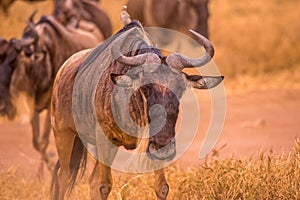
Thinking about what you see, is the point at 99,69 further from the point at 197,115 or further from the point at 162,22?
the point at 162,22

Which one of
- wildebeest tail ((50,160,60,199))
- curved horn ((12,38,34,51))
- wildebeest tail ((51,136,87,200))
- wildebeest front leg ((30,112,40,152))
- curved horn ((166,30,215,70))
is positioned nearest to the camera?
curved horn ((166,30,215,70))

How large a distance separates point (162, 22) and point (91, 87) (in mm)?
8840

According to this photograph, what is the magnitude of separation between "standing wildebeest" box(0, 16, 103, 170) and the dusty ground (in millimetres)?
373

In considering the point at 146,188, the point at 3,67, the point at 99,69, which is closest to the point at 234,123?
the point at 3,67

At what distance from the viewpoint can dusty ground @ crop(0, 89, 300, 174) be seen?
27.0 feet

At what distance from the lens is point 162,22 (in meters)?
14.3

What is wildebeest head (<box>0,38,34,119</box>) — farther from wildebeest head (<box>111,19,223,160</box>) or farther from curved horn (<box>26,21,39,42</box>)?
wildebeest head (<box>111,19,223,160</box>)

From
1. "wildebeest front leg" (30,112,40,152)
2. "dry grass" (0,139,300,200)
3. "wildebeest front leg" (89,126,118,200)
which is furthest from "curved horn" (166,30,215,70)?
"wildebeest front leg" (30,112,40,152)

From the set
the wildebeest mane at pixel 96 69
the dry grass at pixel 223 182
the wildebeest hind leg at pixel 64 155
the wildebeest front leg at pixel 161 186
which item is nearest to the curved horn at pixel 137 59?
the wildebeest mane at pixel 96 69

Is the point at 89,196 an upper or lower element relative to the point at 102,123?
lower

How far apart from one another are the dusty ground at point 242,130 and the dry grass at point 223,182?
3.35ft

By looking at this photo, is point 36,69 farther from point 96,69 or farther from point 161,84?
point 161,84

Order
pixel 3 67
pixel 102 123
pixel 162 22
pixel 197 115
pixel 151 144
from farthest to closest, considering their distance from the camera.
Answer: pixel 162 22
pixel 197 115
pixel 3 67
pixel 102 123
pixel 151 144

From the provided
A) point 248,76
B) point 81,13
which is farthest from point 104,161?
point 248,76
